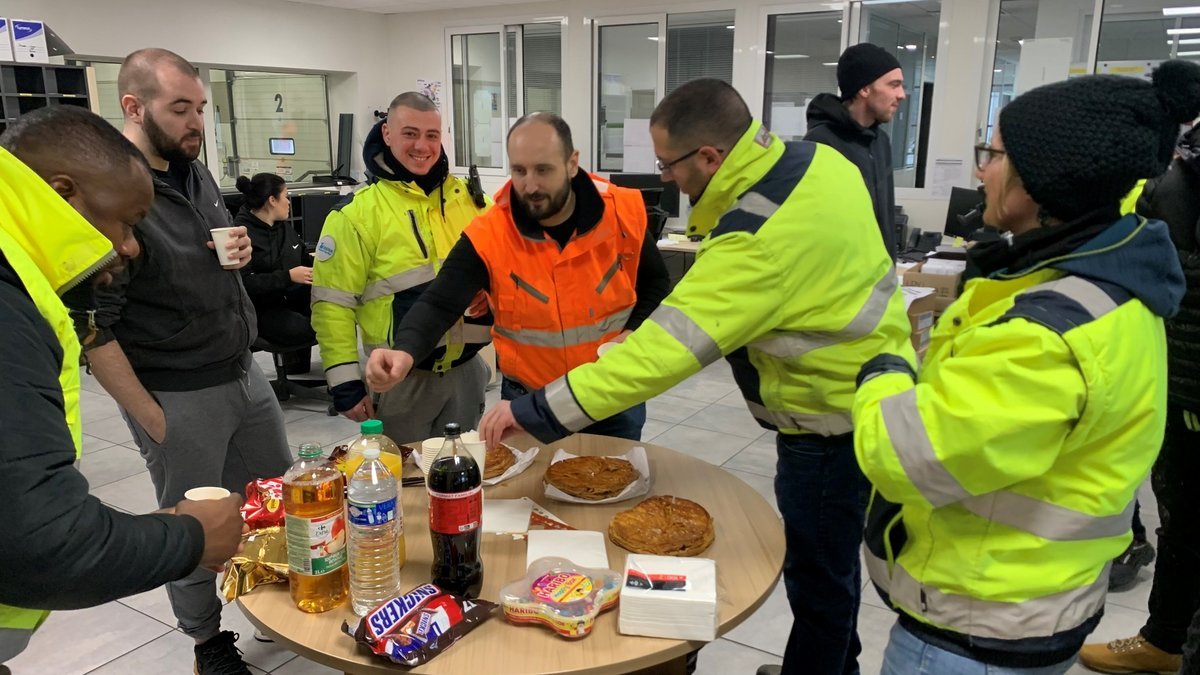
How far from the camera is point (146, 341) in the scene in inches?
79.8

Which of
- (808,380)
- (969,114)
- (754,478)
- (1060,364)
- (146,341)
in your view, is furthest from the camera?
(969,114)

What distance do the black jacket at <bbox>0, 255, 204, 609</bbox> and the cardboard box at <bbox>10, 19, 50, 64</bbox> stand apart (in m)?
6.12

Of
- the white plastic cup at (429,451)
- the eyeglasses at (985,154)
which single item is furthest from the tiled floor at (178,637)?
the eyeglasses at (985,154)

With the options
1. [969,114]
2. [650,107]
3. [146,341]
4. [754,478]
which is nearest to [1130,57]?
[969,114]

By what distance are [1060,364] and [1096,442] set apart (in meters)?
0.18

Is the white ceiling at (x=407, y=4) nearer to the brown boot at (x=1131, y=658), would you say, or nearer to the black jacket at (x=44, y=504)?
the brown boot at (x=1131, y=658)

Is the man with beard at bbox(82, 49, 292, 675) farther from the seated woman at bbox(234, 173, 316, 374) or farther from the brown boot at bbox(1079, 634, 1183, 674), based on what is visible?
the brown boot at bbox(1079, 634, 1183, 674)

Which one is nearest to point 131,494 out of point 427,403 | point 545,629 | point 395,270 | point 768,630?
point 427,403

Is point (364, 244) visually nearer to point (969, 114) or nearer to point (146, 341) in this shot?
point (146, 341)

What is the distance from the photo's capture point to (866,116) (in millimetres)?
3621

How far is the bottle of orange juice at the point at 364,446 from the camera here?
A: 1410 millimetres

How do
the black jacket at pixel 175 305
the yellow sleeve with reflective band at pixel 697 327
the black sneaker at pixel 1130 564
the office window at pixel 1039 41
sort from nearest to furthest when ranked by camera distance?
the yellow sleeve with reflective band at pixel 697 327
the black jacket at pixel 175 305
the black sneaker at pixel 1130 564
the office window at pixel 1039 41

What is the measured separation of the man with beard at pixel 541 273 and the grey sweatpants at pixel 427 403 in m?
0.39

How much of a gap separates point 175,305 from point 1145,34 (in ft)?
21.6
